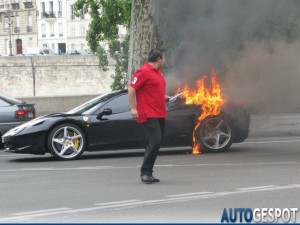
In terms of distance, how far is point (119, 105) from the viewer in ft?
51.8

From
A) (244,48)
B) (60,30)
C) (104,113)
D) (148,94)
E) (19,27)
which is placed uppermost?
(19,27)

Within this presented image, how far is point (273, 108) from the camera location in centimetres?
1764

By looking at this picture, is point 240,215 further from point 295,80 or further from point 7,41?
point 7,41

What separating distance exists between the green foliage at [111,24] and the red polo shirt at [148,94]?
23.6m

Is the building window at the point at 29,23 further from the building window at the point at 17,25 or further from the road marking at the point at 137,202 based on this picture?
the road marking at the point at 137,202

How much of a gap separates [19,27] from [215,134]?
102 metres

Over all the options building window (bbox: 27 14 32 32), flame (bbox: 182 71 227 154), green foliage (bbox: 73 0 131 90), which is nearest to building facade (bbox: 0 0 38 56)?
building window (bbox: 27 14 32 32)

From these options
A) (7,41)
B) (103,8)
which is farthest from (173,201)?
(7,41)

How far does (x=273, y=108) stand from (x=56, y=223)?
31.6ft

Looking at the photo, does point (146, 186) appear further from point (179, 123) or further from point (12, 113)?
point (12, 113)

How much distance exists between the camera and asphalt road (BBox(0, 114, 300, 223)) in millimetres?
9367

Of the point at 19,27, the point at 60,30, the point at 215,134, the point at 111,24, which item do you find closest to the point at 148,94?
the point at 215,134

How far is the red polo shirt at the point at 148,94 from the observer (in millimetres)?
11445

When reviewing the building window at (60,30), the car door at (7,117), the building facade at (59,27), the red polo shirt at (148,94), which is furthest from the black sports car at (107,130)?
the building window at (60,30)
